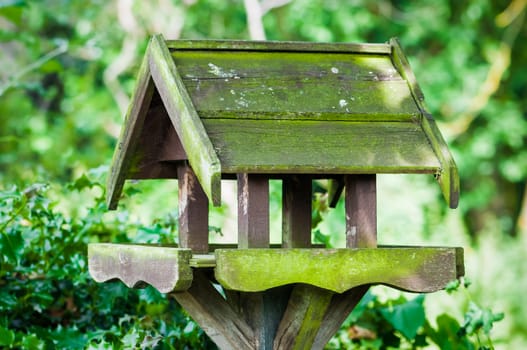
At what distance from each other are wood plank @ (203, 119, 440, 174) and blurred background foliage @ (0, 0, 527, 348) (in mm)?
5874

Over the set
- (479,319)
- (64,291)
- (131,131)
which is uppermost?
(131,131)

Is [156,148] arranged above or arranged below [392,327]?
above

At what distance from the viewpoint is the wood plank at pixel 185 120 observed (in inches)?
81.2

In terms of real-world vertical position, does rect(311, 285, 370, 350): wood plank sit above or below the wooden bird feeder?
below

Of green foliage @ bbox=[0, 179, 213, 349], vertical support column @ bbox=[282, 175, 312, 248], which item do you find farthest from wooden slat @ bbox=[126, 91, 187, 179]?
green foliage @ bbox=[0, 179, 213, 349]

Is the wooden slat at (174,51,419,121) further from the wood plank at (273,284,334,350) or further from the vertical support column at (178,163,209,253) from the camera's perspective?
the wood plank at (273,284,334,350)

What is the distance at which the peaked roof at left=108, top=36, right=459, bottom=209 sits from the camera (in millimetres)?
2197

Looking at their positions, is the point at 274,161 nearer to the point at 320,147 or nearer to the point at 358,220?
the point at 320,147

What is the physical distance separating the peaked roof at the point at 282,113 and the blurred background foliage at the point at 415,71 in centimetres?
568

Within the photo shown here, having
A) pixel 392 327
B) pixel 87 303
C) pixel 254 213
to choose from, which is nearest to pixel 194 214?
pixel 254 213

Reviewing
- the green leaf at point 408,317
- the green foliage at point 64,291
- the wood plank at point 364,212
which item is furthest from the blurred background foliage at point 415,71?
the wood plank at point 364,212

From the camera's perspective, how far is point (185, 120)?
2211 millimetres

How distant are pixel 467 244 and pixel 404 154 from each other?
8082mm

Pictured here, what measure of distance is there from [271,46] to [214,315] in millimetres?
786
